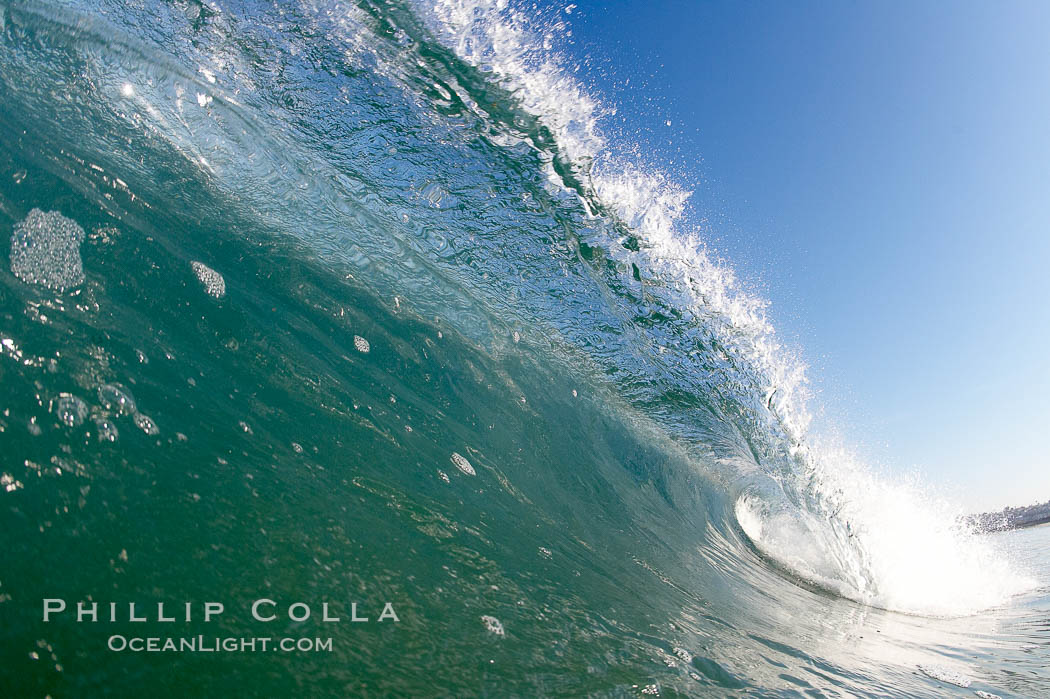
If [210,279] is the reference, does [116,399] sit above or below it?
below

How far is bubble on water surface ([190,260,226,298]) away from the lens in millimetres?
3631

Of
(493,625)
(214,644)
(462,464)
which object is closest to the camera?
(214,644)

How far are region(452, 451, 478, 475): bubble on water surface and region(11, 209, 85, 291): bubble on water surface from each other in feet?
8.16

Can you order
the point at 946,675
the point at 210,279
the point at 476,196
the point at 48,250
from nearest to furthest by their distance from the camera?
Result: 1. the point at 48,250
2. the point at 946,675
3. the point at 210,279
4. the point at 476,196

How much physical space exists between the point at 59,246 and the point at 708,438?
762cm

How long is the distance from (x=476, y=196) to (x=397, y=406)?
105 inches

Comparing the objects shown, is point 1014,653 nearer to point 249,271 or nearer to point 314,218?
point 249,271

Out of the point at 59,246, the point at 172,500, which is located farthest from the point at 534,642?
the point at 59,246

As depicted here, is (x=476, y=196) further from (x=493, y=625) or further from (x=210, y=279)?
(x=493, y=625)

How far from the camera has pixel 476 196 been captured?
5.53 meters

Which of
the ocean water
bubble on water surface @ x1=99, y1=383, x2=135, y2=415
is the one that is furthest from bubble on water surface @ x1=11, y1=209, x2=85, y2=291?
bubble on water surface @ x1=99, y1=383, x2=135, y2=415

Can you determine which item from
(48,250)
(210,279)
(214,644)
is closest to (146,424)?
(214,644)

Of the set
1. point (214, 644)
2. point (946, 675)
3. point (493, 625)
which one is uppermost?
point (946, 675)

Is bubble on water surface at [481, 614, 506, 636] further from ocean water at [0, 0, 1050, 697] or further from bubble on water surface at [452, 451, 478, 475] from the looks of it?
bubble on water surface at [452, 451, 478, 475]
